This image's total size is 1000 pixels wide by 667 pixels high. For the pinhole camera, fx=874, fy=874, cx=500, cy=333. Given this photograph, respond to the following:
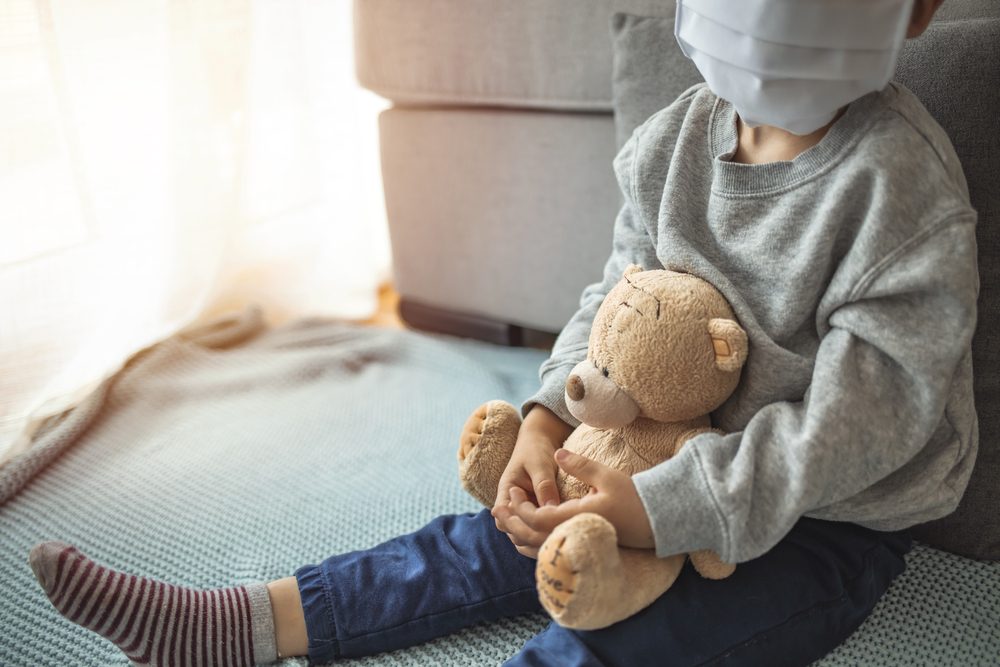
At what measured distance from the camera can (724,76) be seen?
2.18 feet

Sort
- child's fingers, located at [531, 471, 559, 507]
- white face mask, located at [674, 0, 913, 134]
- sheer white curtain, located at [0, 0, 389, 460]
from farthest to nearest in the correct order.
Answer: sheer white curtain, located at [0, 0, 389, 460] < child's fingers, located at [531, 471, 559, 507] < white face mask, located at [674, 0, 913, 134]

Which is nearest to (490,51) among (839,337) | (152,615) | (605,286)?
(605,286)

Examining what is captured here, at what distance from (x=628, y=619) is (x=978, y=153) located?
480 mm

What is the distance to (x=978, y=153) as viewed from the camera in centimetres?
73

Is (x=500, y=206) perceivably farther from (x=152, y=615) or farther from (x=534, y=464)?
(x=152, y=615)

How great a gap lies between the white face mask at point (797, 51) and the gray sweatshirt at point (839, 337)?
0.14 ft

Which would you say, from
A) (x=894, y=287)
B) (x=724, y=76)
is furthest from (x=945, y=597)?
(x=724, y=76)

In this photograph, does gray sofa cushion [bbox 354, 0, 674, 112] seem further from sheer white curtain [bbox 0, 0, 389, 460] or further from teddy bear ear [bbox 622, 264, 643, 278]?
teddy bear ear [bbox 622, 264, 643, 278]

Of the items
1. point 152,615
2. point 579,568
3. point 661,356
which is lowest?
point 152,615

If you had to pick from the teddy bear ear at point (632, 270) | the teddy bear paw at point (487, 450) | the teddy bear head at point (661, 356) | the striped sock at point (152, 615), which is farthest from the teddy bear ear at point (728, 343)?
the striped sock at point (152, 615)

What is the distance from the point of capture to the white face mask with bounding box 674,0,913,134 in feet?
1.99

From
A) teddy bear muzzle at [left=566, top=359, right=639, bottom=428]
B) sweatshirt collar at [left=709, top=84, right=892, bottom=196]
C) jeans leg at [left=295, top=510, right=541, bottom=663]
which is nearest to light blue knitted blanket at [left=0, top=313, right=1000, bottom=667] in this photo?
jeans leg at [left=295, top=510, right=541, bottom=663]

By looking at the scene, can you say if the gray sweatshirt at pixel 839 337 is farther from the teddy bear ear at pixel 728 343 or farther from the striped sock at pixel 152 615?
the striped sock at pixel 152 615

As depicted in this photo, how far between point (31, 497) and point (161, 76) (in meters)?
0.59
